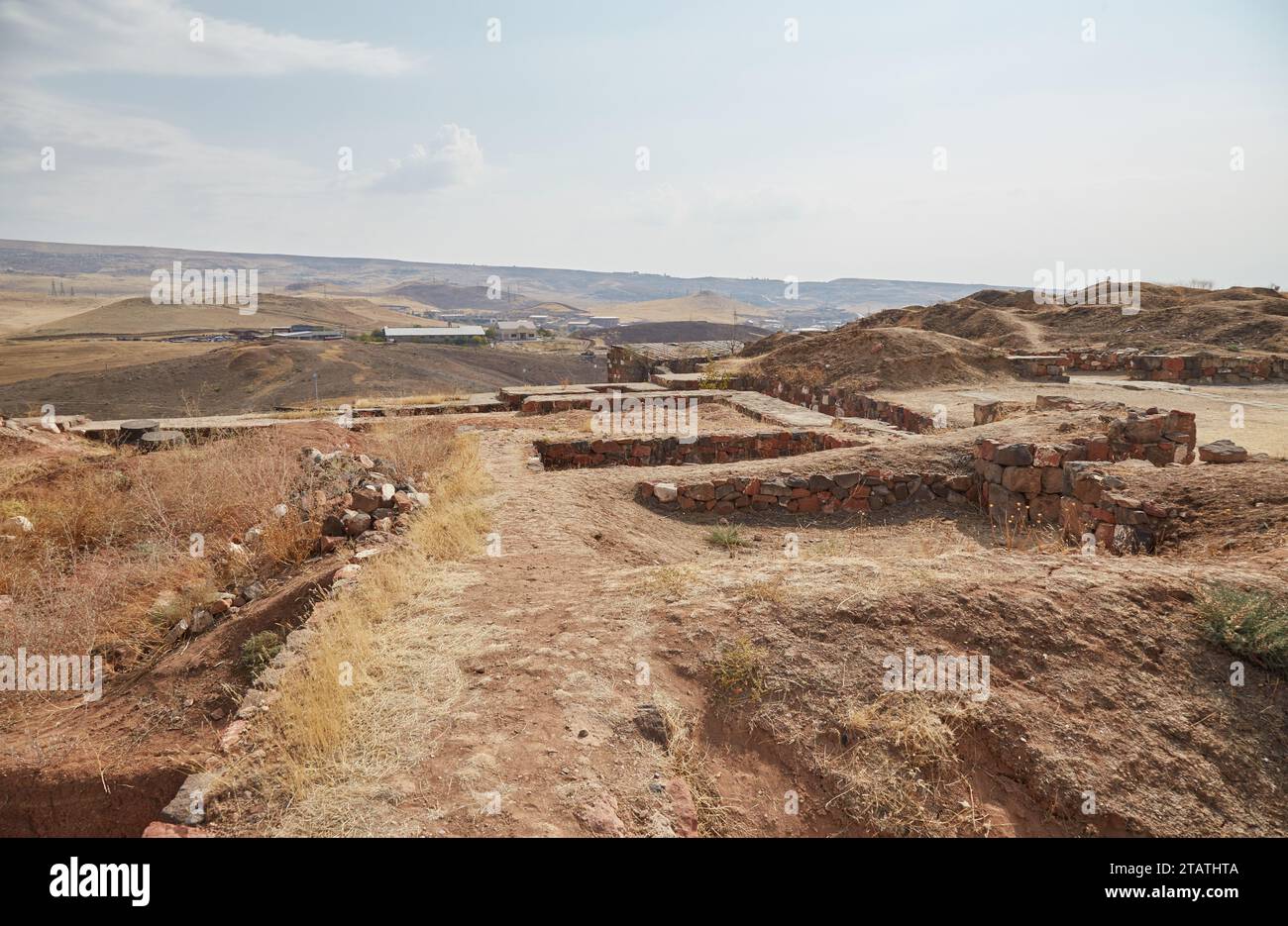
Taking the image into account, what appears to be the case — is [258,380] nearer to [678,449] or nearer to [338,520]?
[678,449]

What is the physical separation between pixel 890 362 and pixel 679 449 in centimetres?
883

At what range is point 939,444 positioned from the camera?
26.2 ft

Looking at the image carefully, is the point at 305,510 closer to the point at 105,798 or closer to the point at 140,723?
the point at 140,723

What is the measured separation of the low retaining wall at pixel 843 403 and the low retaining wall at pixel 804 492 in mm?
3991

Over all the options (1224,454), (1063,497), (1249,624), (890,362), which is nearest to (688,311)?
(890,362)

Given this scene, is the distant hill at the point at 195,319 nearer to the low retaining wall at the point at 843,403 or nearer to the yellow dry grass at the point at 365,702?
the low retaining wall at the point at 843,403

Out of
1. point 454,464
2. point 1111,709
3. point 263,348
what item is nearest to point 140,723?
point 454,464

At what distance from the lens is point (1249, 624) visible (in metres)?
3.53

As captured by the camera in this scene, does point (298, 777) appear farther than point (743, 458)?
No

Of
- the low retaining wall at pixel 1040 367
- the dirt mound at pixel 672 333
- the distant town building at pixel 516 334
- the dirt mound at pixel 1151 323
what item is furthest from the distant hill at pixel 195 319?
the low retaining wall at pixel 1040 367

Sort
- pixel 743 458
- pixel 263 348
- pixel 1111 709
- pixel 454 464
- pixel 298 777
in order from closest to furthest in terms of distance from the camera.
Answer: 1. pixel 298 777
2. pixel 1111 709
3. pixel 454 464
4. pixel 743 458
5. pixel 263 348
